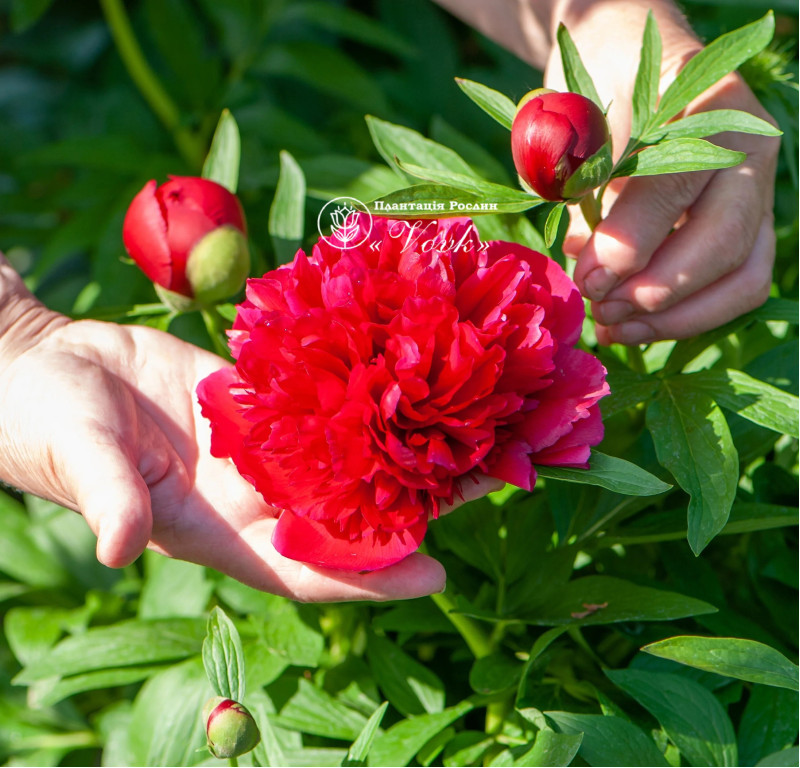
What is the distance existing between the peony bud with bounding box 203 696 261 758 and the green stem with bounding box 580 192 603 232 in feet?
1.78

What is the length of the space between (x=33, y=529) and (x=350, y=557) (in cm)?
91

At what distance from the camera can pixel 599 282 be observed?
83 centimetres

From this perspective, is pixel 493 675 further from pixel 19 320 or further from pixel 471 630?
pixel 19 320

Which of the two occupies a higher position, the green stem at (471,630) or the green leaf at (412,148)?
the green leaf at (412,148)

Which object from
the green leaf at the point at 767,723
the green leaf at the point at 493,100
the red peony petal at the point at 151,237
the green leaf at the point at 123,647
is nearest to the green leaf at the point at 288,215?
the red peony petal at the point at 151,237

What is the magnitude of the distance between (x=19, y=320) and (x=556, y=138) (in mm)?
650

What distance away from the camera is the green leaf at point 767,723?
2.58ft

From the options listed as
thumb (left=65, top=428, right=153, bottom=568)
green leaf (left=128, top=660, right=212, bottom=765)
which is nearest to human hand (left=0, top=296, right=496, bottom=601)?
thumb (left=65, top=428, right=153, bottom=568)

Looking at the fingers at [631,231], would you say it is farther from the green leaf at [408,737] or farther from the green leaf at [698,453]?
the green leaf at [408,737]

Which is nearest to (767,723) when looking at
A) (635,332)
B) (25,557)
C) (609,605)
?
(609,605)

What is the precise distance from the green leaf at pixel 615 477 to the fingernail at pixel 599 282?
23cm

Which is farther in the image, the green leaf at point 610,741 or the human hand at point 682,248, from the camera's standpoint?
the human hand at point 682,248

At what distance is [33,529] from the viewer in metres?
1.37

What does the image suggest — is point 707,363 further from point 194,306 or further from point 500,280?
point 194,306
